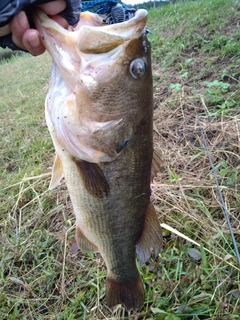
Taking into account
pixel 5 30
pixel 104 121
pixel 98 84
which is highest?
pixel 5 30

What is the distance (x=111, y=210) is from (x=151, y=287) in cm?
71

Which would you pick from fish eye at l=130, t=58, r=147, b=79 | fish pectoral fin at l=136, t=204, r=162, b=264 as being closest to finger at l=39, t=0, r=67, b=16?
fish eye at l=130, t=58, r=147, b=79

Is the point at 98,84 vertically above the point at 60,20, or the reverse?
the point at 60,20

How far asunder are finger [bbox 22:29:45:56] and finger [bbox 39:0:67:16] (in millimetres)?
94

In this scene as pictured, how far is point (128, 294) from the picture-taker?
1713 millimetres

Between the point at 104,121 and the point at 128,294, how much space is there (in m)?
0.95

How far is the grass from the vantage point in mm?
1884

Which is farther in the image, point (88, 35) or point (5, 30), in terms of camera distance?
point (5, 30)

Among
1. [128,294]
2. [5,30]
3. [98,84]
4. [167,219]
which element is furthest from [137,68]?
[167,219]

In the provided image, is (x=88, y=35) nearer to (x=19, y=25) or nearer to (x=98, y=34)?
(x=98, y=34)

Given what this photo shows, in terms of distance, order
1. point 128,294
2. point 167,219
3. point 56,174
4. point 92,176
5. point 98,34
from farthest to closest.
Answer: point 167,219 → point 128,294 → point 56,174 → point 92,176 → point 98,34

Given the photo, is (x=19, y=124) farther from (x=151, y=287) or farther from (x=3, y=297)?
(x=151, y=287)

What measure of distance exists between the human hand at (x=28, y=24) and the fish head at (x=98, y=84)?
0.13 feet

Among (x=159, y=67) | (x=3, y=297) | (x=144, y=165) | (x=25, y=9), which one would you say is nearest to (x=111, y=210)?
(x=144, y=165)
